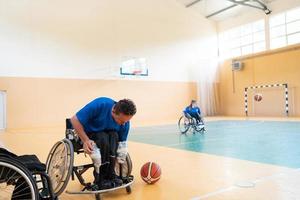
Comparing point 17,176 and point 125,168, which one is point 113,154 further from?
point 17,176

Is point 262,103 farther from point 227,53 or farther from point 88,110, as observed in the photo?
point 88,110

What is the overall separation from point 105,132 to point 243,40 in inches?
484

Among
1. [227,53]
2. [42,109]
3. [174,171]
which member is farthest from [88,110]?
[227,53]

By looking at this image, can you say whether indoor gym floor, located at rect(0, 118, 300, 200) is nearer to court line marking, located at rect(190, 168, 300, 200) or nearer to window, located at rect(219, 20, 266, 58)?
court line marking, located at rect(190, 168, 300, 200)

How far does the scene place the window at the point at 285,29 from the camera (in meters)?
11.0

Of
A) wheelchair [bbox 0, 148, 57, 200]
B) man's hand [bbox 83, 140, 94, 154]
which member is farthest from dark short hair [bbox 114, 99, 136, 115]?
wheelchair [bbox 0, 148, 57, 200]

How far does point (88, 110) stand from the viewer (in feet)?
7.04

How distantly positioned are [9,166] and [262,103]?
12.3 m

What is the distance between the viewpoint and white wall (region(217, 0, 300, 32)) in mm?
11272

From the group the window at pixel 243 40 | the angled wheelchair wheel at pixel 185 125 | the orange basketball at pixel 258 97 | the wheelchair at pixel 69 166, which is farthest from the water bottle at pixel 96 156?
the window at pixel 243 40

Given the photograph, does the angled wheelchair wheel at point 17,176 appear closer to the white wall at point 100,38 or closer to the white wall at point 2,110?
the white wall at point 2,110

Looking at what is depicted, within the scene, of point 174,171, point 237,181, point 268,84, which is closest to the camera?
point 237,181

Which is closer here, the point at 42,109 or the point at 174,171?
the point at 174,171

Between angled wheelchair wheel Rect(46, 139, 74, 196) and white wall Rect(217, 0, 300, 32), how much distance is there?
11600mm
